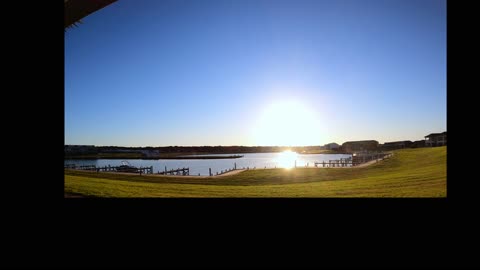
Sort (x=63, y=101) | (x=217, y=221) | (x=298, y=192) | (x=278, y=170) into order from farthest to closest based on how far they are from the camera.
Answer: (x=278, y=170), (x=298, y=192), (x=217, y=221), (x=63, y=101)

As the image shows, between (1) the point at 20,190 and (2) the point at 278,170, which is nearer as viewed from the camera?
(1) the point at 20,190

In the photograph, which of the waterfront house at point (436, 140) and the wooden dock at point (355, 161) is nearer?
the wooden dock at point (355, 161)

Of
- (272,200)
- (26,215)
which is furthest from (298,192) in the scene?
(26,215)

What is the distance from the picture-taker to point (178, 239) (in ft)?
7.37

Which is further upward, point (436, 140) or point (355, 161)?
point (436, 140)

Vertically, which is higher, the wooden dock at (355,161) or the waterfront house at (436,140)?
the waterfront house at (436,140)

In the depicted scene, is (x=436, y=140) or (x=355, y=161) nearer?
(x=355, y=161)

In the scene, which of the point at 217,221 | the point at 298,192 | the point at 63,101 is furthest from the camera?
the point at 298,192

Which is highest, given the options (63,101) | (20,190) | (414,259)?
(63,101)

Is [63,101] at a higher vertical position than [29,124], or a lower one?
higher

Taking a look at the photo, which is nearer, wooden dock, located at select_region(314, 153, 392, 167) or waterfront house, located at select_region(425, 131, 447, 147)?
Result: wooden dock, located at select_region(314, 153, 392, 167)

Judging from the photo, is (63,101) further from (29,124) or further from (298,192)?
(298,192)

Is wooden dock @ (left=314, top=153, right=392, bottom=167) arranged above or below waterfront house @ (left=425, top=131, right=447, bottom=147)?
below

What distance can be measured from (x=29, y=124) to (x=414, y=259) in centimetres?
277
